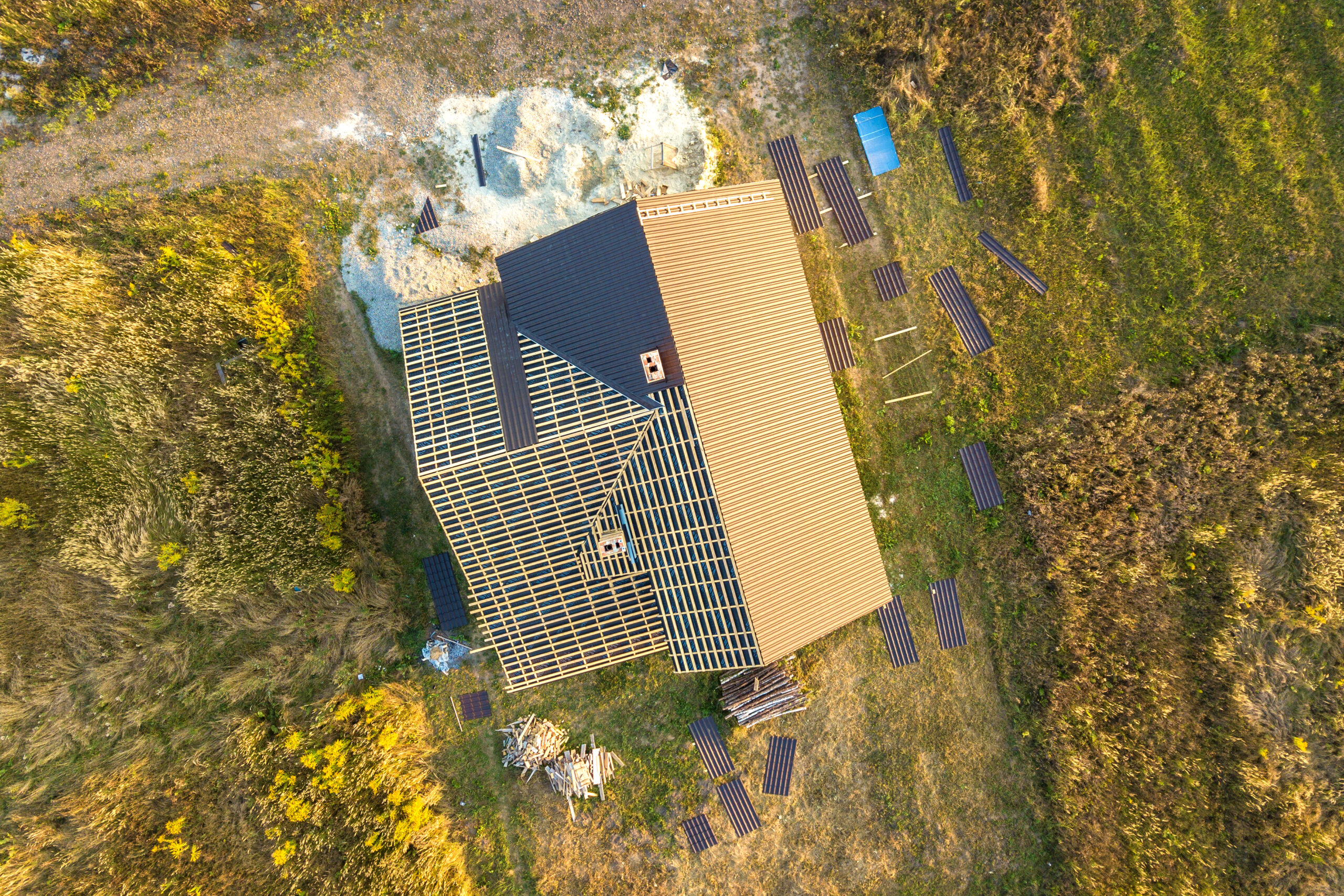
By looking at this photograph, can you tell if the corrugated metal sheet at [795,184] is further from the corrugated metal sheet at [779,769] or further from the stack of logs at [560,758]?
the stack of logs at [560,758]

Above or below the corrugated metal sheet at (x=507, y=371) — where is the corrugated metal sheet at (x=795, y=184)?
above

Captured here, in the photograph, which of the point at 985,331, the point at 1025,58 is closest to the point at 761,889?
the point at 985,331

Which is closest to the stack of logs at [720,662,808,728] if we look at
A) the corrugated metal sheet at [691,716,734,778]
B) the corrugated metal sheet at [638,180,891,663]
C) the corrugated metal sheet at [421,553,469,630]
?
the corrugated metal sheet at [691,716,734,778]

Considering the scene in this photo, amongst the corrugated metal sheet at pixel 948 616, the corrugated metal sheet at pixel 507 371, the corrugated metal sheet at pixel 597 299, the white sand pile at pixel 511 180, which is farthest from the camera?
the corrugated metal sheet at pixel 948 616

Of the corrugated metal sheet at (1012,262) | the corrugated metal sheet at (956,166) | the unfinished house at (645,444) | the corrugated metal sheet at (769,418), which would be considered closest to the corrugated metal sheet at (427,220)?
the unfinished house at (645,444)

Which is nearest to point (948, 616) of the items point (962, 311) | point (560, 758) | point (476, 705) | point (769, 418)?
point (769, 418)

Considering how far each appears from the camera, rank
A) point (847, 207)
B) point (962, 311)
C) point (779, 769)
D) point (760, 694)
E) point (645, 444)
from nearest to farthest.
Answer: point (645, 444) → point (760, 694) → point (779, 769) → point (962, 311) → point (847, 207)

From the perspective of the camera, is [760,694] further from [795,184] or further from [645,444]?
[795,184]
